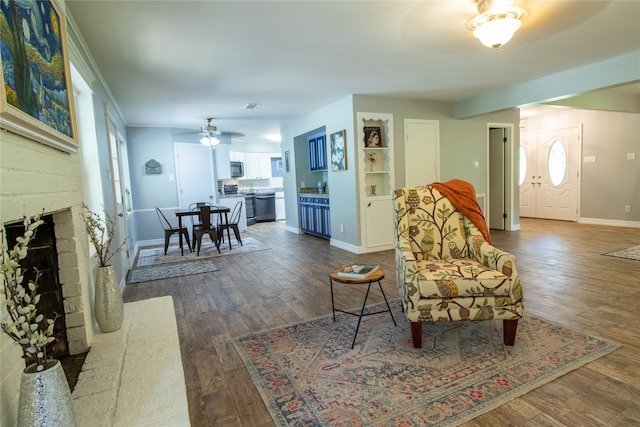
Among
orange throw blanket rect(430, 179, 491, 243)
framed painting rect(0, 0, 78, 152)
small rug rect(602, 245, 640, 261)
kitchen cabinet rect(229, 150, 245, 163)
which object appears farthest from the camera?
kitchen cabinet rect(229, 150, 245, 163)

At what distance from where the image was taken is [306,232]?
7.25 m

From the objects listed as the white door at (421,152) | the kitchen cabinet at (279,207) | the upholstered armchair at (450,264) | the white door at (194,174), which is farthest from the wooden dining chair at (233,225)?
the upholstered armchair at (450,264)

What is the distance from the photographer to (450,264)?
2.41m

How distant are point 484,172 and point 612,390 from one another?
511 centimetres

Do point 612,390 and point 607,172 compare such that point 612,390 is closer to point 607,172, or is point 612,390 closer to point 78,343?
point 78,343

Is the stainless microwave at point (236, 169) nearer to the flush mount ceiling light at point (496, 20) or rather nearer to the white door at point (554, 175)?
the white door at point (554, 175)

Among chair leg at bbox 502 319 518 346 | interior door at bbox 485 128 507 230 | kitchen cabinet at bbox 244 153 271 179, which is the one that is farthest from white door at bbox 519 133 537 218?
chair leg at bbox 502 319 518 346

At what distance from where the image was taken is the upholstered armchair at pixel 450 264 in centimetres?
215

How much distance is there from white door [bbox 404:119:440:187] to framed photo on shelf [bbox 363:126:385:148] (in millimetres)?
488

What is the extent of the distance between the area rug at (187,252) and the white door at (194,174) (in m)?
1.13

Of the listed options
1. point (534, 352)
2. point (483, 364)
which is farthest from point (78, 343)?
point (534, 352)

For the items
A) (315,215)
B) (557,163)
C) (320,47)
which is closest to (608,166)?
(557,163)

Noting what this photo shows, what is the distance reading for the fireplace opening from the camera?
174 cm

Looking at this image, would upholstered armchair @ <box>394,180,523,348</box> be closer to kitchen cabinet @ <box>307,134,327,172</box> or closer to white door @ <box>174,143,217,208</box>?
kitchen cabinet @ <box>307,134,327,172</box>
